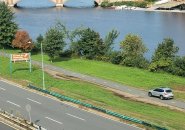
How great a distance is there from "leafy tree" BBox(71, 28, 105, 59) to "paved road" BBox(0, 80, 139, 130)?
29.3 meters

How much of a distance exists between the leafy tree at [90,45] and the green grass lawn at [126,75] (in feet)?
9.08

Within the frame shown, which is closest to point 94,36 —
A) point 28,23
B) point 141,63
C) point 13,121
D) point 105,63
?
point 105,63

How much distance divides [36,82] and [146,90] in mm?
14663

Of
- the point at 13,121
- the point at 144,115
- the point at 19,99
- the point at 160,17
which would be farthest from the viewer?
the point at 160,17

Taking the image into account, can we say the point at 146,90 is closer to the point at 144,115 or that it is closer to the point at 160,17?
the point at 144,115

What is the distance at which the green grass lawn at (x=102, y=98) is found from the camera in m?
47.9

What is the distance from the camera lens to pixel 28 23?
163 m

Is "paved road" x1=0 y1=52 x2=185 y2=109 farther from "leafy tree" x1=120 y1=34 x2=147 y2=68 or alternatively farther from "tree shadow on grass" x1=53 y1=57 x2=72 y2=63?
"leafy tree" x1=120 y1=34 x2=147 y2=68

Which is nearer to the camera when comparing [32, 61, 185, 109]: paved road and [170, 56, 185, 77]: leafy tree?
[32, 61, 185, 109]: paved road

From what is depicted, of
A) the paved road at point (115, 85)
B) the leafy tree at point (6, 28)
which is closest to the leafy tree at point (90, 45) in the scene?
the paved road at point (115, 85)

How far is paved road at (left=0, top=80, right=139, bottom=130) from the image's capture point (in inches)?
1714

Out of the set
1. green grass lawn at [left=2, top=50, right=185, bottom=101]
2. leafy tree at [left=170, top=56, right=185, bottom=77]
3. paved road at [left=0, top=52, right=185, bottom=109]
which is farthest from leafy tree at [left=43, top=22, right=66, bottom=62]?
leafy tree at [left=170, top=56, right=185, bottom=77]

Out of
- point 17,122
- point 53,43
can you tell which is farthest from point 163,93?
point 53,43

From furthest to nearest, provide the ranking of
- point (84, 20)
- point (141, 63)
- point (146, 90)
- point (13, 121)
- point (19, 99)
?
point (84, 20) → point (141, 63) → point (146, 90) → point (19, 99) → point (13, 121)
